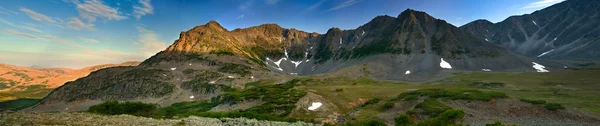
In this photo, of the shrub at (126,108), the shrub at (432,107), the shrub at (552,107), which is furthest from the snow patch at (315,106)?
the shrub at (552,107)

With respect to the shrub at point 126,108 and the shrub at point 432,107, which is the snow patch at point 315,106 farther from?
the shrub at point 126,108

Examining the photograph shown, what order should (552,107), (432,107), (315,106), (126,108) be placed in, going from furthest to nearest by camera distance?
1. (315,106)
2. (432,107)
3. (552,107)
4. (126,108)

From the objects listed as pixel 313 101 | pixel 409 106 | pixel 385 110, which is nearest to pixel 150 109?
Result: pixel 313 101

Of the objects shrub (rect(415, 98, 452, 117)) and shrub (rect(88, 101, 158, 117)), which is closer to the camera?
shrub (rect(88, 101, 158, 117))

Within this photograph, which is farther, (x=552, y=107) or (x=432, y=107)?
(x=432, y=107)

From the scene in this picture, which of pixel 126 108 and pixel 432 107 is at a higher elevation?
pixel 126 108

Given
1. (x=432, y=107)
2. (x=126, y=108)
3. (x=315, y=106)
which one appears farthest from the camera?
(x=315, y=106)

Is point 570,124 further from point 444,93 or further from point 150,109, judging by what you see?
point 150,109

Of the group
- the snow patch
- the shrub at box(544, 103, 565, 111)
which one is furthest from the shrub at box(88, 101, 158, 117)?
the shrub at box(544, 103, 565, 111)

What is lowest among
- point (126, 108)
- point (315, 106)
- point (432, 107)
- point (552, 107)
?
point (315, 106)

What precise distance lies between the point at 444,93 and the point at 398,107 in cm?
2047

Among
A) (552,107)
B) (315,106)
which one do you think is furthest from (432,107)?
(315,106)

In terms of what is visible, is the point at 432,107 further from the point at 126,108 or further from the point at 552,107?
the point at 126,108

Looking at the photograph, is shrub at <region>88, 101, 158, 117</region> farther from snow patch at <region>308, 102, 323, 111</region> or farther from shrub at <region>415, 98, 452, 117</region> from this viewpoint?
shrub at <region>415, 98, 452, 117</region>
